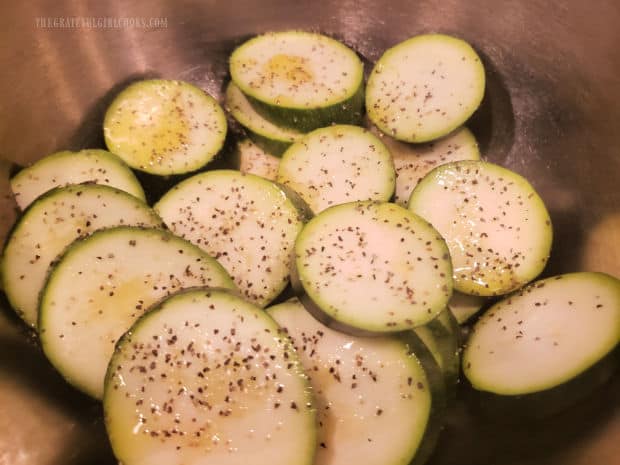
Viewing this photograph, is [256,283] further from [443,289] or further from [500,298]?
[500,298]

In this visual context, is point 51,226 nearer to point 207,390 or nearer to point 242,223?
point 242,223

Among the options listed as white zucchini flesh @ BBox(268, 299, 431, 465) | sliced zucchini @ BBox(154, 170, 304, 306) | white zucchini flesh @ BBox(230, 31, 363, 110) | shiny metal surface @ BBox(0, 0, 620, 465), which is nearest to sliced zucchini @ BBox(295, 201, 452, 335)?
white zucchini flesh @ BBox(268, 299, 431, 465)

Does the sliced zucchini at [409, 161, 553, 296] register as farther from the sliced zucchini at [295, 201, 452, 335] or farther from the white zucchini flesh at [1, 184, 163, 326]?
the white zucchini flesh at [1, 184, 163, 326]

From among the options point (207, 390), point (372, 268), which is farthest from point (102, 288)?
point (372, 268)

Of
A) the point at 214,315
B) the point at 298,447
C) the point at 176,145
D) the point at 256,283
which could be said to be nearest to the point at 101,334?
the point at 214,315

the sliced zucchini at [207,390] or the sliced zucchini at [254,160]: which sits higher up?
the sliced zucchini at [254,160]

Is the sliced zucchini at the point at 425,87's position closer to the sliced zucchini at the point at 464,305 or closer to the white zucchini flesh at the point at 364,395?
the sliced zucchini at the point at 464,305

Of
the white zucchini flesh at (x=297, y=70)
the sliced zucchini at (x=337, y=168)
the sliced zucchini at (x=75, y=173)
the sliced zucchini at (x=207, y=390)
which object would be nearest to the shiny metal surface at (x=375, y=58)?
the sliced zucchini at (x=75, y=173)
